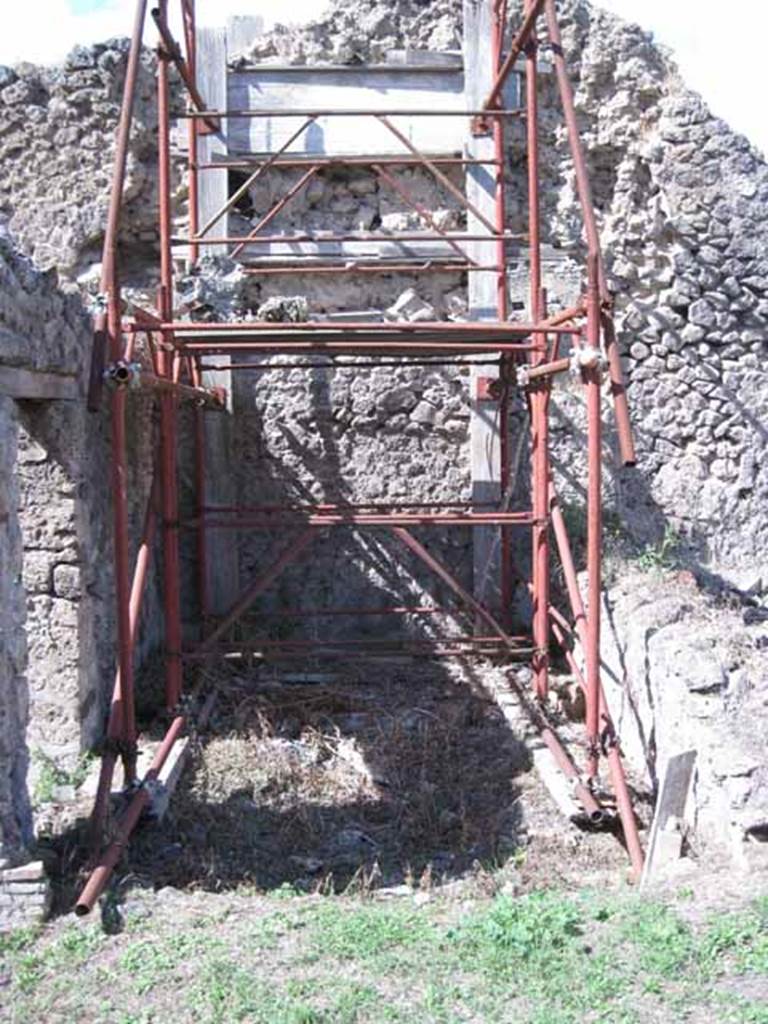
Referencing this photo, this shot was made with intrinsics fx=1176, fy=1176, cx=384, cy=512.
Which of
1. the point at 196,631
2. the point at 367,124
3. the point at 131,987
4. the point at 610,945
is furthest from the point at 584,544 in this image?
the point at 131,987

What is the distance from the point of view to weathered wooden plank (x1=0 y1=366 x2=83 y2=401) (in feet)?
17.3

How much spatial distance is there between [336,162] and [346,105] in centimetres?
58

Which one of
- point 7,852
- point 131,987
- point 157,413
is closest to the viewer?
point 131,987

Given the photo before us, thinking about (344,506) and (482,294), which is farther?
(482,294)

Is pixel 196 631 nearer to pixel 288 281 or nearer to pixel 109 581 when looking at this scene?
pixel 109 581

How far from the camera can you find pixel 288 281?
28.9 ft

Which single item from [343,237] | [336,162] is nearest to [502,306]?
[343,237]

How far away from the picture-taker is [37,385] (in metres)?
5.79

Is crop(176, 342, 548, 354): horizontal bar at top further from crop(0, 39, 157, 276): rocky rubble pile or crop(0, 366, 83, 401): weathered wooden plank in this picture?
crop(0, 39, 157, 276): rocky rubble pile

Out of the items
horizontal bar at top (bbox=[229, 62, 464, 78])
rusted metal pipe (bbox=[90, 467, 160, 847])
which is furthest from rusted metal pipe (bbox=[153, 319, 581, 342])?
horizontal bar at top (bbox=[229, 62, 464, 78])

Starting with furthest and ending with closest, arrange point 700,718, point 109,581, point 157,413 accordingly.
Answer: point 157,413 → point 109,581 → point 700,718

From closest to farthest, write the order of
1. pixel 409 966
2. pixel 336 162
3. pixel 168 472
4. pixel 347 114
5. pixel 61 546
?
pixel 409 966 → pixel 61 546 → pixel 168 472 → pixel 347 114 → pixel 336 162

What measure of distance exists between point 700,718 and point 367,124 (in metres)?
5.21

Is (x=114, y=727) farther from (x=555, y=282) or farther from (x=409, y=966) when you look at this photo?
(x=555, y=282)
